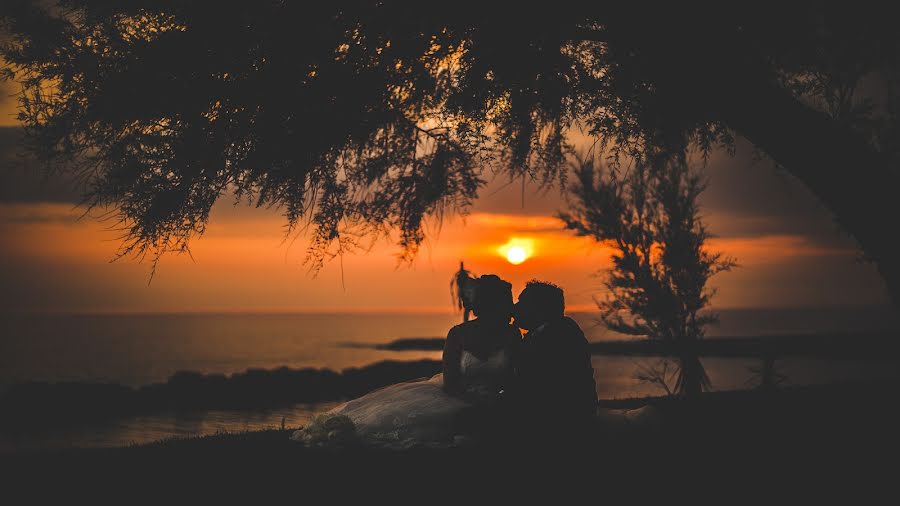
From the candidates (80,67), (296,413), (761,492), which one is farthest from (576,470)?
(296,413)

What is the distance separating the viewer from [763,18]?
980 cm

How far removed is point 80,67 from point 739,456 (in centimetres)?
941

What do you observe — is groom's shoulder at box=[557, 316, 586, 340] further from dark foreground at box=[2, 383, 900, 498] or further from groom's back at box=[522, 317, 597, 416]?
dark foreground at box=[2, 383, 900, 498]

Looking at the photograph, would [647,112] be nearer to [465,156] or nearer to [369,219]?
[465,156]

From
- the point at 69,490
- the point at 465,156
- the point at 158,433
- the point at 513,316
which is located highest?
the point at 465,156

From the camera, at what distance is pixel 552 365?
725 cm

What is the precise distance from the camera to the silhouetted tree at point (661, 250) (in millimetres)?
23016

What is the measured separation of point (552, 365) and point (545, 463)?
1035 mm

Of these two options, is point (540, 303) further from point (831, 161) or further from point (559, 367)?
point (831, 161)

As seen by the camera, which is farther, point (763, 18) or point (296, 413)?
point (296, 413)

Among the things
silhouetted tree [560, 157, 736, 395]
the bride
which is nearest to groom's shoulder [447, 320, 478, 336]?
the bride

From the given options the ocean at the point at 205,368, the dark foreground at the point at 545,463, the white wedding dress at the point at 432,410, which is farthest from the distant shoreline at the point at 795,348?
the white wedding dress at the point at 432,410

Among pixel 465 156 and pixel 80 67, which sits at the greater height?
pixel 80 67

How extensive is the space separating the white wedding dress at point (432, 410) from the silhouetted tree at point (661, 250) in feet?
48.0
